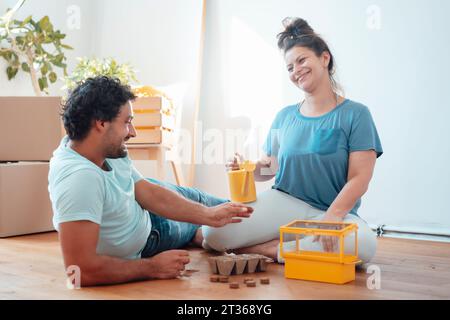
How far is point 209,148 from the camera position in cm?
299

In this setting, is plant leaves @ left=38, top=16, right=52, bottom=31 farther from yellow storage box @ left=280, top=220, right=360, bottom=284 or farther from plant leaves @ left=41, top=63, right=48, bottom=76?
yellow storage box @ left=280, top=220, right=360, bottom=284

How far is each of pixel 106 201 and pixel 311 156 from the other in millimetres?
629

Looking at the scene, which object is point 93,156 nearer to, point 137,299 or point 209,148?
point 137,299

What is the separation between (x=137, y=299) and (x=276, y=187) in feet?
2.26

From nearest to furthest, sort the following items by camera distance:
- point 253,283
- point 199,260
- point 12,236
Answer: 1. point 253,283
2. point 199,260
3. point 12,236

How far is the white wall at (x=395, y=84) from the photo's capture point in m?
2.25

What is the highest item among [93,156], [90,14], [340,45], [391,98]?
[90,14]

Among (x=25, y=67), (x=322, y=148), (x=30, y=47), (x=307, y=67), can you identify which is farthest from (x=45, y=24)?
(x=322, y=148)

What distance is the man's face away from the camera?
1.40 metres

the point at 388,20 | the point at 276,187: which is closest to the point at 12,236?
Result: the point at 276,187

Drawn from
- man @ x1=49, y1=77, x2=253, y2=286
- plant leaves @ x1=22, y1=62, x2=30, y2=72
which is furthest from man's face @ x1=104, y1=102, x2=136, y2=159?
plant leaves @ x1=22, y1=62, x2=30, y2=72

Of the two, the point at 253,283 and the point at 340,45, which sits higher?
the point at 340,45

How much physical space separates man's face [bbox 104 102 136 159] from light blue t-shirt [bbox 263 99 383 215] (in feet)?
1.75

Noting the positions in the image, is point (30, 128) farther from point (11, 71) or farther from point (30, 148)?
point (11, 71)
